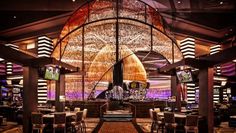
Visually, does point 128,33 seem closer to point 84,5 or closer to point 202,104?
point 84,5

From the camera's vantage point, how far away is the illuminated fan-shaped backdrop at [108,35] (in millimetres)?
18297

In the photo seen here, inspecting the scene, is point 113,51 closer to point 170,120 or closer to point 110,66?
point 110,66

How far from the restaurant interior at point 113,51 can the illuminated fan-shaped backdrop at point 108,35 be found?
0.20ft

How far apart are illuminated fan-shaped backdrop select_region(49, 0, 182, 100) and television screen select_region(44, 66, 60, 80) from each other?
7279mm

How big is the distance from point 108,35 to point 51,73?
346 inches

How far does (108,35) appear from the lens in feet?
61.7

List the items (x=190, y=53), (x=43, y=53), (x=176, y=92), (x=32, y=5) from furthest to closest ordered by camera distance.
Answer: (x=190, y=53) → (x=43, y=53) → (x=176, y=92) → (x=32, y=5)

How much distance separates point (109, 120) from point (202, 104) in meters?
6.98

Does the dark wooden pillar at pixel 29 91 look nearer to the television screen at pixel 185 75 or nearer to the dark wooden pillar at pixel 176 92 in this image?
the television screen at pixel 185 75

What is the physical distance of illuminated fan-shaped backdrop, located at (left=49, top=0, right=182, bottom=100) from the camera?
18.3 meters

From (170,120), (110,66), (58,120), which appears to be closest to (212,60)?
(170,120)

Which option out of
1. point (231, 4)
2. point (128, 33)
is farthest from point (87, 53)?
point (231, 4)

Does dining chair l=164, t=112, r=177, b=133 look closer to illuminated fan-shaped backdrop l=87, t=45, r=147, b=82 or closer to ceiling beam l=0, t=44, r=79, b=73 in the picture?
ceiling beam l=0, t=44, r=79, b=73

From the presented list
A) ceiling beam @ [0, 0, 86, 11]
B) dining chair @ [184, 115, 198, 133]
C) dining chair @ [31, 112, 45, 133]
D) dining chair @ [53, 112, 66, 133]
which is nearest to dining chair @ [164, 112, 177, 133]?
dining chair @ [184, 115, 198, 133]
